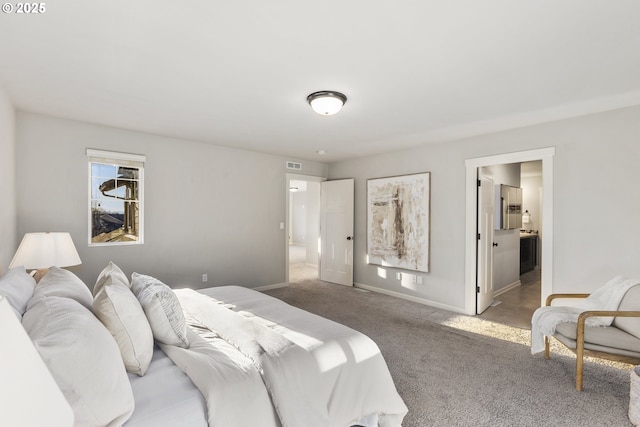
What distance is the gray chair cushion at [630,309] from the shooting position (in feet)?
7.70

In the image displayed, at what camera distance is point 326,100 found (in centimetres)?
279

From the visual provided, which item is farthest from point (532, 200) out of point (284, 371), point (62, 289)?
point (62, 289)

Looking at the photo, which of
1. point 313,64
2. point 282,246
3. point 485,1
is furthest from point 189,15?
point 282,246

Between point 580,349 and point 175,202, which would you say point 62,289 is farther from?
point 580,349

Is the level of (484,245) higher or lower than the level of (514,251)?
higher

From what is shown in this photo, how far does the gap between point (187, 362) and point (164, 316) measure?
329mm

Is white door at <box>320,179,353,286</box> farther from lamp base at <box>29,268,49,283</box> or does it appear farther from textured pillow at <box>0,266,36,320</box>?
textured pillow at <box>0,266,36,320</box>

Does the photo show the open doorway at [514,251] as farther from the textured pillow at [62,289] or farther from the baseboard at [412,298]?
the textured pillow at [62,289]

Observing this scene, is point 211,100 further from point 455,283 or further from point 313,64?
point 455,283

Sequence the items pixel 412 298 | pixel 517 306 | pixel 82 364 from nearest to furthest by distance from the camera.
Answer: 1. pixel 82 364
2. pixel 517 306
3. pixel 412 298

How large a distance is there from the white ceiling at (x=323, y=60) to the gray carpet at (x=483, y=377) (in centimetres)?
245

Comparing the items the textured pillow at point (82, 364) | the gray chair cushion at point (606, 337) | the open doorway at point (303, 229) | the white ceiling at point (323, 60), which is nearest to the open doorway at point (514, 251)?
the gray chair cushion at point (606, 337)

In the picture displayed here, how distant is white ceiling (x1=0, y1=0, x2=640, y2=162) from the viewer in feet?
5.71

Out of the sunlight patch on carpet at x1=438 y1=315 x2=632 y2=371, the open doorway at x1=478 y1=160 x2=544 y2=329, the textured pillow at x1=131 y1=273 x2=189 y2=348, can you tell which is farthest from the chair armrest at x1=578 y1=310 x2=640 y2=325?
the textured pillow at x1=131 y1=273 x2=189 y2=348
